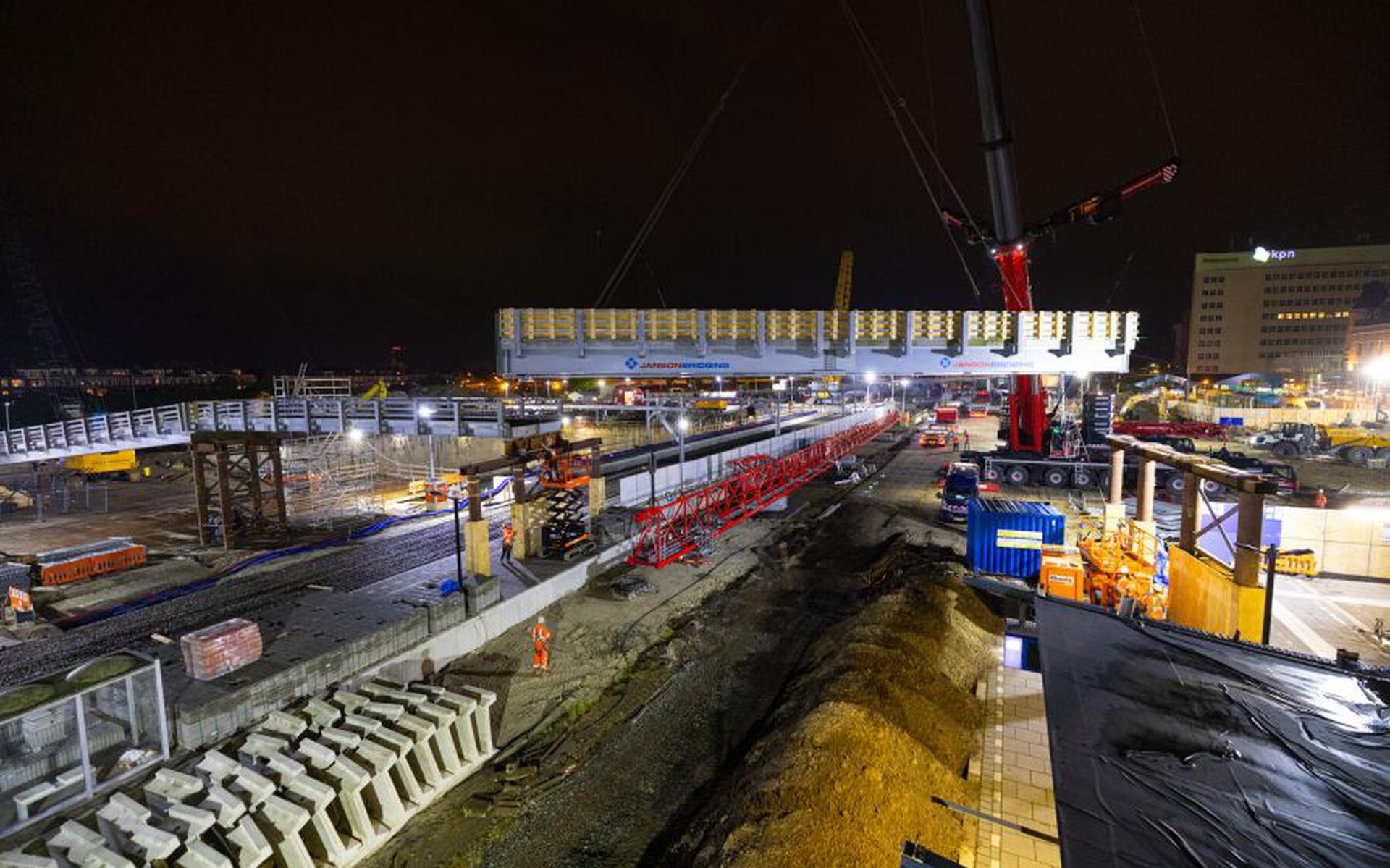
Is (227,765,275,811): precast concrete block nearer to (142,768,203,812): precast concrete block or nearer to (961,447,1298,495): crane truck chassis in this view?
(142,768,203,812): precast concrete block

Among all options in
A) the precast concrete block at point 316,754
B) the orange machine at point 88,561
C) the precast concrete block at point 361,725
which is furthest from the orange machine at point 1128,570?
the orange machine at point 88,561

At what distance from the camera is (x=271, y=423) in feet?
69.2

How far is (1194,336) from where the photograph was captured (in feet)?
366

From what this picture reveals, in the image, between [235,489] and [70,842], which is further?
[235,489]

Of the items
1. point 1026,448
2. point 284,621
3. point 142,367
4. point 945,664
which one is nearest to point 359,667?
point 284,621

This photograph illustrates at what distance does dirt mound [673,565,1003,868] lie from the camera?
5949 millimetres

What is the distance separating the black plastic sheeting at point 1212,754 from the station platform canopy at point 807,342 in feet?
33.8

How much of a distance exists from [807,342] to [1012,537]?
7.25 m

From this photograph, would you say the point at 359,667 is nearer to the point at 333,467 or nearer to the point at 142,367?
the point at 333,467

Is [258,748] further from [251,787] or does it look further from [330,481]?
[330,481]

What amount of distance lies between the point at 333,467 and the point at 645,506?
55.8ft

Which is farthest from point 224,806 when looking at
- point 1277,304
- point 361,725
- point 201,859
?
point 1277,304

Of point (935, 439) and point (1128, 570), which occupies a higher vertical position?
point (1128, 570)

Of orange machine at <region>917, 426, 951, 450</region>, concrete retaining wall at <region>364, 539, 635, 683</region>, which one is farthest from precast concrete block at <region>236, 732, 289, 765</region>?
orange machine at <region>917, 426, 951, 450</region>
